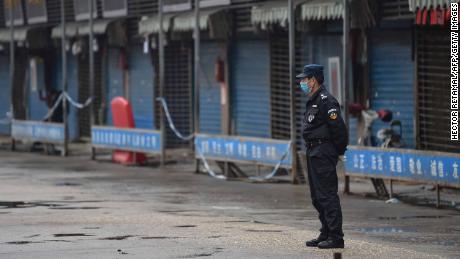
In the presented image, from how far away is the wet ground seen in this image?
12.0 metres

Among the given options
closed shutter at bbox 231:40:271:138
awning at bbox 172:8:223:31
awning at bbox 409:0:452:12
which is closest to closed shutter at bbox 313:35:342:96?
closed shutter at bbox 231:40:271:138

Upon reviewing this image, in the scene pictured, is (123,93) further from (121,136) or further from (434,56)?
(434,56)

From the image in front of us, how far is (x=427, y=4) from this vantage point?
18.6 m

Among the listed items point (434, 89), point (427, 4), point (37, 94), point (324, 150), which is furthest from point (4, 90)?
point (324, 150)

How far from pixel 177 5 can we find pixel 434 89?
9403mm

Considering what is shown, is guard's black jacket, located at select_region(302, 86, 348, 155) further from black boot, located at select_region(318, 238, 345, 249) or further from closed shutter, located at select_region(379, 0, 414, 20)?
closed shutter, located at select_region(379, 0, 414, 20)

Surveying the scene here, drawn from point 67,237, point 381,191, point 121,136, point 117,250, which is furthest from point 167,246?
point 121,136

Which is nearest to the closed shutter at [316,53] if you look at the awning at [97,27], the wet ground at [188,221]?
the wet ground at [188,221]

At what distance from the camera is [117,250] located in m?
12.0

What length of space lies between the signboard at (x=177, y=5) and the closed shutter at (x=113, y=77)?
16.0 feet

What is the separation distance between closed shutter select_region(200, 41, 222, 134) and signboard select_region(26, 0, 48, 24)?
8.03 m

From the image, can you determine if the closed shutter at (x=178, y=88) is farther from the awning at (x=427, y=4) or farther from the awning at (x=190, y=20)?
the awning at (x=427, y=4)

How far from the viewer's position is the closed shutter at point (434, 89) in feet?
67.4

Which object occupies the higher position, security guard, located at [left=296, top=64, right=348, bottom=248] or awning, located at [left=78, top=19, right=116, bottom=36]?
awning, located at [left=78, top=19, right=116, bottom=36]
